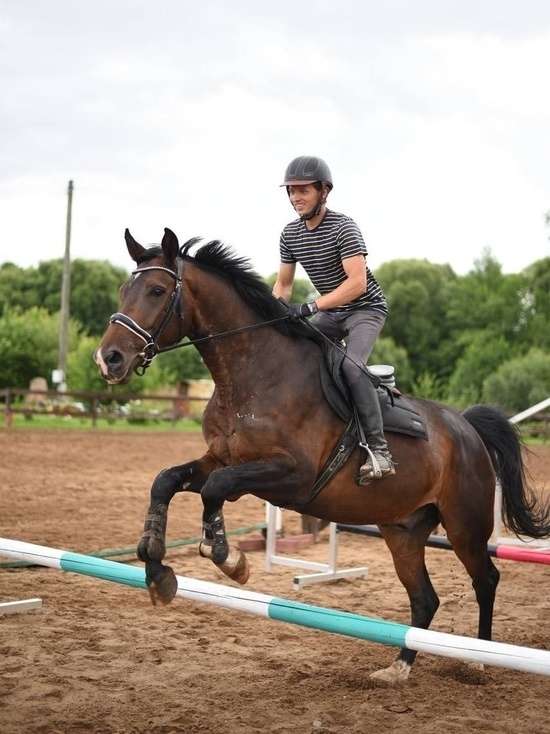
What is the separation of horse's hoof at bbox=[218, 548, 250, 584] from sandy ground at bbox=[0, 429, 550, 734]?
736 mm

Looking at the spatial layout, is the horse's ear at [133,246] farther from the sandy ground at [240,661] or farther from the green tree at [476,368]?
the green tree at [476,368]

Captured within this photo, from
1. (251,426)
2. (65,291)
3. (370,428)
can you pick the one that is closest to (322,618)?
(251,426)

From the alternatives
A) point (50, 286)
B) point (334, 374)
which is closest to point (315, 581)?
point (334, 374)

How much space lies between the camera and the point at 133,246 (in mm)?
5027

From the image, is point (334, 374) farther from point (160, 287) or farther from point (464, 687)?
point (464, 687)

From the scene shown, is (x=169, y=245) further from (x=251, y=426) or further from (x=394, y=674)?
(x=394, y=674)

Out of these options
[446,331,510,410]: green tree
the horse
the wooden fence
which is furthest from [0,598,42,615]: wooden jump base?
[446,331,510,410]: green tree

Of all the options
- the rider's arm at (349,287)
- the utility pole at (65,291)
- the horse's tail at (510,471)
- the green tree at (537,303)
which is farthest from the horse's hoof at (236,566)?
the green tree at (537,303)

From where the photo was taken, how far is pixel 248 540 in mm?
10812

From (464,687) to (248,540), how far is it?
5.46m

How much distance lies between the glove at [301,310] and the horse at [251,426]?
0.07 m

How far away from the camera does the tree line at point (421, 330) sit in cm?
4153

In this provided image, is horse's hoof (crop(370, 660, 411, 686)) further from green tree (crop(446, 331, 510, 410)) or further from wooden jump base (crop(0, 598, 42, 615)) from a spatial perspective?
green tree (crop(446, 331, 510, 410))

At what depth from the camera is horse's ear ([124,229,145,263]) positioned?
197 inches
